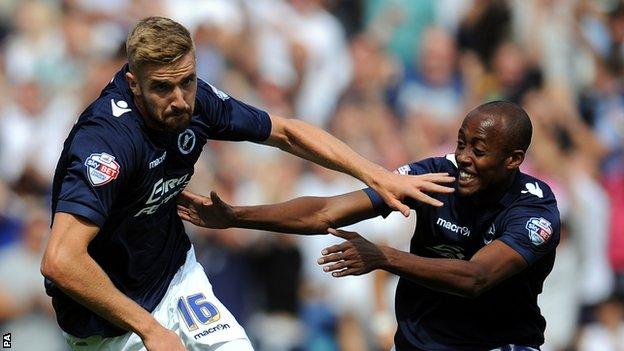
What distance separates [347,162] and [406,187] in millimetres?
505

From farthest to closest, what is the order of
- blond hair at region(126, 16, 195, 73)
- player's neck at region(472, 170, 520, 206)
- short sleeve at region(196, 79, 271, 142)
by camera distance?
player's neck at region(472, 170, 520, 206) → short sleeve at region(196, 79, 271, 142) → blond hair at region(126, 16, 195, 73)

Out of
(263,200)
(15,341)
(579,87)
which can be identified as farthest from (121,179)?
(579,87)

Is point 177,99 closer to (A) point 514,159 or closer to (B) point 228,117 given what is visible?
(B) point 228,117

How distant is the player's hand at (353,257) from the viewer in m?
6.06

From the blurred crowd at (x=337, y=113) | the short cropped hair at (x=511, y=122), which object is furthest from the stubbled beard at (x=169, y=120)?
the blurred crowd at (x=337, y=113)

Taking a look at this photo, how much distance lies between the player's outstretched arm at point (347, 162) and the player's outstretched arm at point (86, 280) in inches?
59.3

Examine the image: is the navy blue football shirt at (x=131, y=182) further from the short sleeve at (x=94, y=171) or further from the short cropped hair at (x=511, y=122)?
the short cropped hair at (x=511, y=122)

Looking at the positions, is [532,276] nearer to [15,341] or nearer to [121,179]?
[121,179]

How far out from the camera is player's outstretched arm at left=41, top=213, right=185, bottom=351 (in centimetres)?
563

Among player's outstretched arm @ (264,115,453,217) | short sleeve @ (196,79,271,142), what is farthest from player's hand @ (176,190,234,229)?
player's outstretched arm @ (264,115,453,217)

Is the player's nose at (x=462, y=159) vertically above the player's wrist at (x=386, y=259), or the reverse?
the player's nose at (x=462, y=159)

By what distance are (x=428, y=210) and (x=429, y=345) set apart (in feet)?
2.64

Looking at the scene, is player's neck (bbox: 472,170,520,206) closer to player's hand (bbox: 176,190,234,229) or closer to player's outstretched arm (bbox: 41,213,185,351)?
player's hand (bbox: 176,190,234,229)

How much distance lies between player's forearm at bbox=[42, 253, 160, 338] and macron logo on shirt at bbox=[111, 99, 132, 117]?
843 mm
